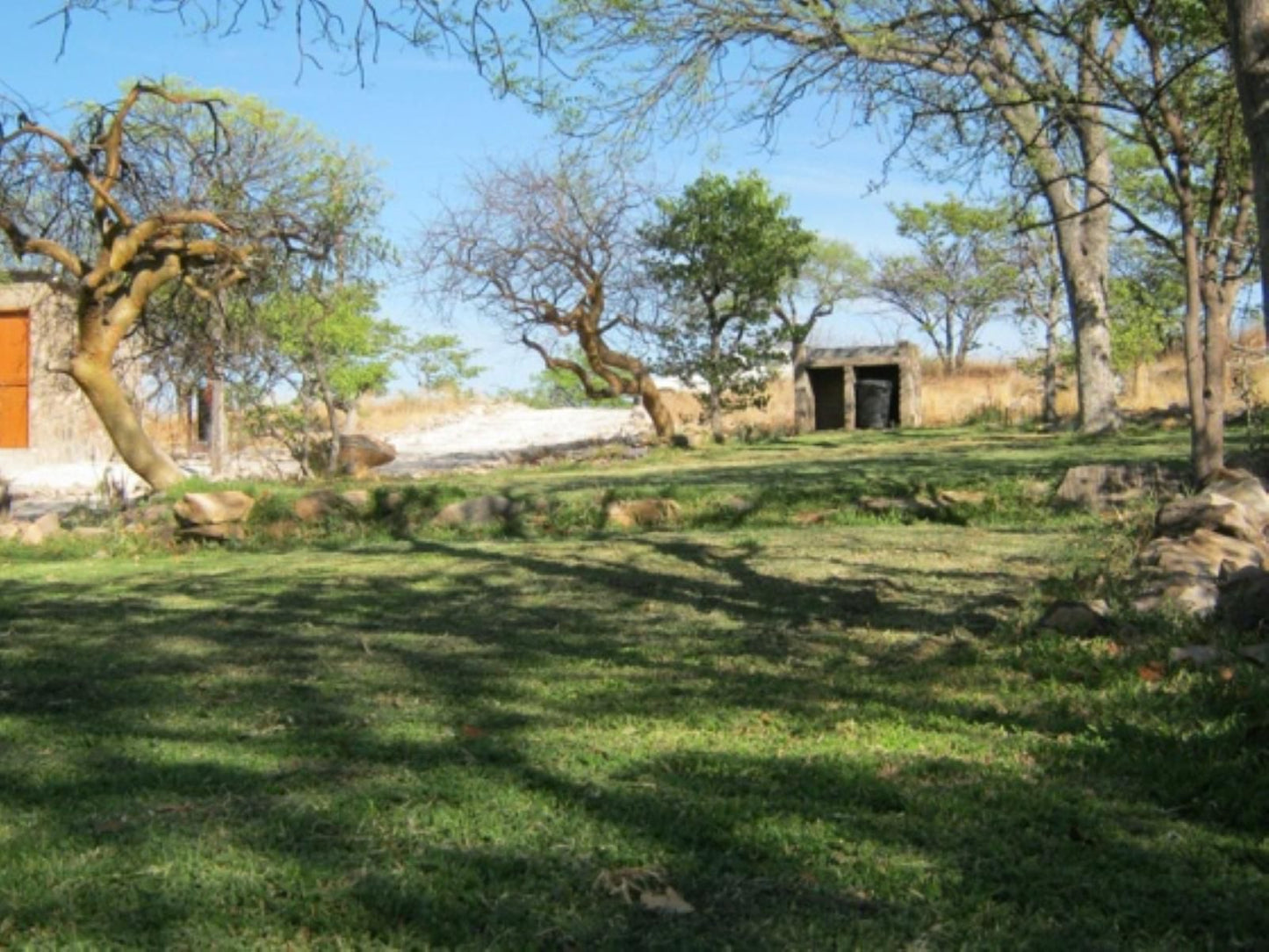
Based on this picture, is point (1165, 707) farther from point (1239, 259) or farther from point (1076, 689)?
point (1239, 259)

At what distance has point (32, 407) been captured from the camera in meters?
21.1

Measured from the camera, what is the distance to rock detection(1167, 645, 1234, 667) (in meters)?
4.41

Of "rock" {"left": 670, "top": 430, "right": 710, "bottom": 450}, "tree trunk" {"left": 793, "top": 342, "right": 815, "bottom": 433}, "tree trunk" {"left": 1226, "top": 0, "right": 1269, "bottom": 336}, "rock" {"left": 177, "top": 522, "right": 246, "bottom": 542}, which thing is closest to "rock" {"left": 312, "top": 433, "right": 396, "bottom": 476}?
"rock" {"left": 670, "top": 430, "right": 710, "bottom": 450}

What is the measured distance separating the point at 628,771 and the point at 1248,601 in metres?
2.77

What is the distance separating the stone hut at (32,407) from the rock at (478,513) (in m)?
11.7

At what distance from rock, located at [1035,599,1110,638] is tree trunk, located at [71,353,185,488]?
9.66 m

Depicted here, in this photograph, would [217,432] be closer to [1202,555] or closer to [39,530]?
[39,530]

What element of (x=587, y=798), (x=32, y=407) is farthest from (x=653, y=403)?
(x=587, y=798)

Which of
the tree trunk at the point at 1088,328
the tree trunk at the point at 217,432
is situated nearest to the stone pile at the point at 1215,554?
the tree trunk at the point at 1088,328

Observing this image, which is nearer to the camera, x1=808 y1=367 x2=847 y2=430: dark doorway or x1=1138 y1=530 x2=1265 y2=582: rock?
x1=1138 y1=530 x2=1265 y2=582: rock

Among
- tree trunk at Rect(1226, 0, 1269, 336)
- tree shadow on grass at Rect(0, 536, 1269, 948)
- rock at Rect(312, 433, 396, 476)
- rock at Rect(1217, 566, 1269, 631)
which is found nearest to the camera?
tree shadow on grass at Rect(0, 536, 1269, 948)

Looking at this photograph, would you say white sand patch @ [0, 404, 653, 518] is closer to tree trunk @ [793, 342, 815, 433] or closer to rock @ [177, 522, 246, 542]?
rock @ [177, 522, 246, 542]

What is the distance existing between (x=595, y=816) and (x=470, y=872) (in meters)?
0.44

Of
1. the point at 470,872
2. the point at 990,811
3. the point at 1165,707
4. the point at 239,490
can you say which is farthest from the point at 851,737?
the point at 239,490
